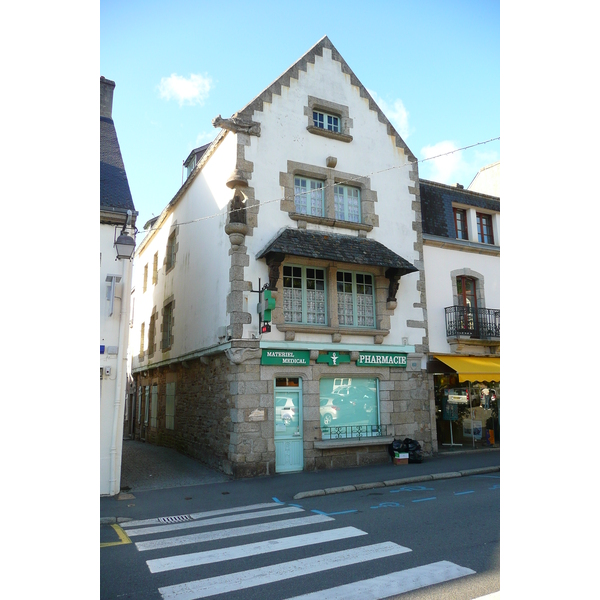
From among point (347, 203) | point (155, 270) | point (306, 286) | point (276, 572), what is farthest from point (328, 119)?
point (276, 572)

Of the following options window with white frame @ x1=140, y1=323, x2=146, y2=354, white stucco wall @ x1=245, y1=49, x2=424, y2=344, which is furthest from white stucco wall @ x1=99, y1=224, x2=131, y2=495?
window with white frame @ x1=140, y1=323, x2=146, y2=354

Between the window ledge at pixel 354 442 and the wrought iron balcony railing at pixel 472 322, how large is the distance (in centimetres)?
384

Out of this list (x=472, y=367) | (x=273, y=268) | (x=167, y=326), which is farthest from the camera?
(x=167, y=326)

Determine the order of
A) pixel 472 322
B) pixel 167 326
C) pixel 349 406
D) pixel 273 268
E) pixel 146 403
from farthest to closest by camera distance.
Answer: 1. pixel 146 403
2. pixel 167 326
3. pixel 472 322
4. pixel 349 406
5. pixel 273 268

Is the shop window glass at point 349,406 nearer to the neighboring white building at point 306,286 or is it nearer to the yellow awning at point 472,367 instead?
the neighboring white building at point 306,286

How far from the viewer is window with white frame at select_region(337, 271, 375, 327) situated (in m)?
13.3

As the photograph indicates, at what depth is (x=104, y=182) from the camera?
11617 mm

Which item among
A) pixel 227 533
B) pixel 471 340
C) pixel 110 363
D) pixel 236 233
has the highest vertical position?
pixel 236 233

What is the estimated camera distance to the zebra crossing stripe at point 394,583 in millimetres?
4453

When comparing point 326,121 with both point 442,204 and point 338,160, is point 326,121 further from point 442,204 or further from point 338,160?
point 442,204

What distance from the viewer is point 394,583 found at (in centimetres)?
469

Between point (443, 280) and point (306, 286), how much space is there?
4.83 meters

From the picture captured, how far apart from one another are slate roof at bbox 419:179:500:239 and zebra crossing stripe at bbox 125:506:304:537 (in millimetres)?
9991
